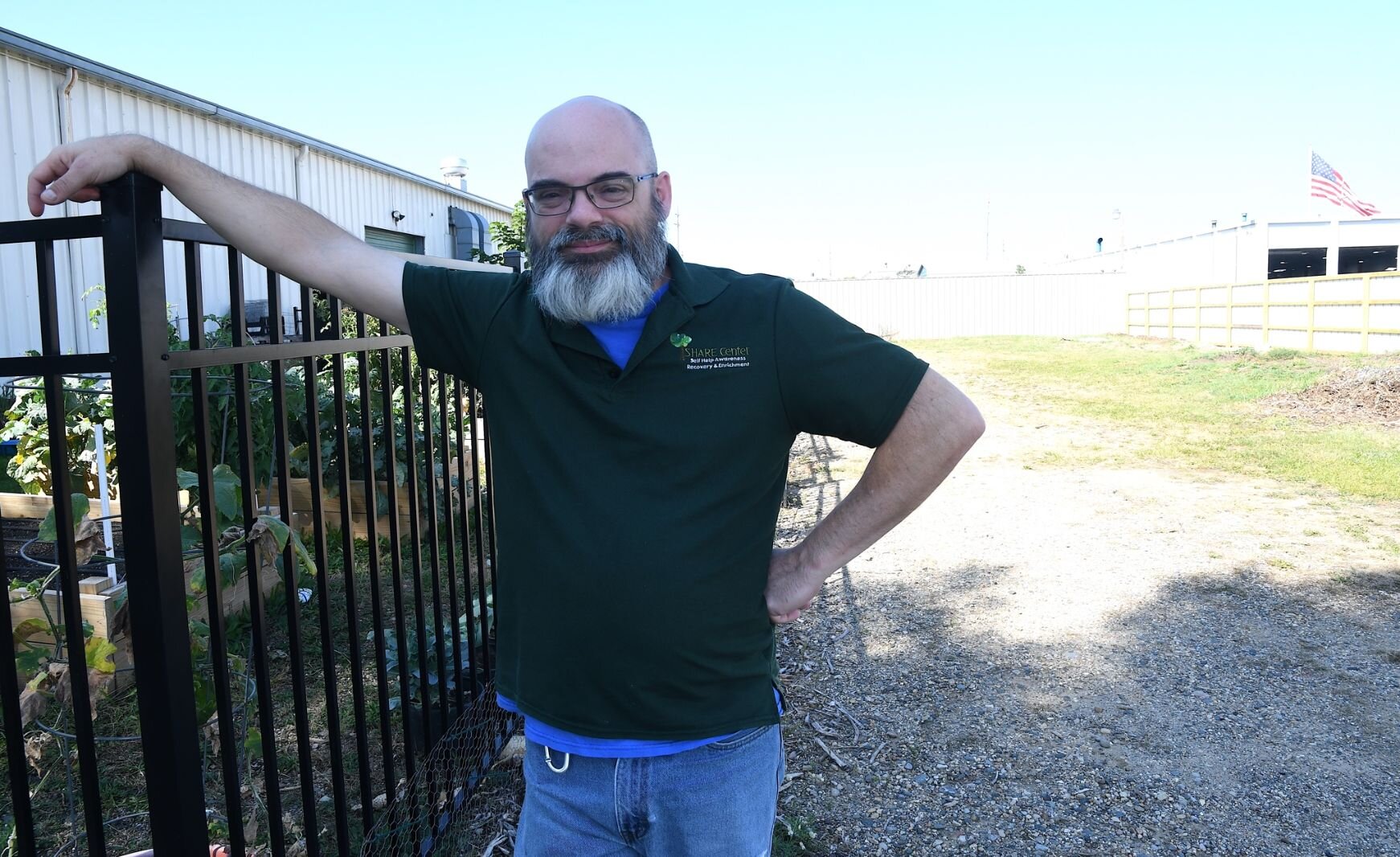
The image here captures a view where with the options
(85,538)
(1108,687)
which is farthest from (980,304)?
(85,538)

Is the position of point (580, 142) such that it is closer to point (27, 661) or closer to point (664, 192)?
point (664, 192)

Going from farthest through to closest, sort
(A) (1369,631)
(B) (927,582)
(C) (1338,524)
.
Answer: (C) (1338,524), (B) (927,582), (A) (1369,631)

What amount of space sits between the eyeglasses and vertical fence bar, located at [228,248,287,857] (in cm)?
61

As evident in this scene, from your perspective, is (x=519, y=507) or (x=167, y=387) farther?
(x=519, y=507)

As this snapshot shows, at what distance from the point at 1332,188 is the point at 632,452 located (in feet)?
118

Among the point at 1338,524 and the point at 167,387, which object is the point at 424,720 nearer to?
the point at 167,387

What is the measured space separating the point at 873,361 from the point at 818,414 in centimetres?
14

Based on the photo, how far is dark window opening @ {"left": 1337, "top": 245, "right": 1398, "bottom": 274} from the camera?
3609cm

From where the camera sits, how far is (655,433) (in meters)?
1.80

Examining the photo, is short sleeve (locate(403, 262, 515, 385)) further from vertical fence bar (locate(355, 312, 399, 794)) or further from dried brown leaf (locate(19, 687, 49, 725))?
dried brown leaf (locate(19, 687, 49, 725))

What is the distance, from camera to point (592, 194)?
6.47ft

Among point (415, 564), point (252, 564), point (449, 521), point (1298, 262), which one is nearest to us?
point (252, 564)

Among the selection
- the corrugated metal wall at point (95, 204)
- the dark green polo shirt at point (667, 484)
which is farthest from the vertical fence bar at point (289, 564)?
the corrugated metal wall at point (95, 204)

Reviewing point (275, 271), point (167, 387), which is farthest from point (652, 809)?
point (275, 271)
